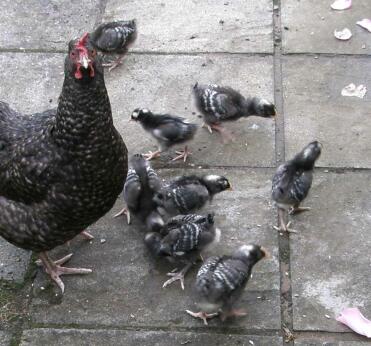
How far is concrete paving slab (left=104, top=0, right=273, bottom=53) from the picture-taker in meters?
6.61

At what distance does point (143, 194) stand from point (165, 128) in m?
0.66

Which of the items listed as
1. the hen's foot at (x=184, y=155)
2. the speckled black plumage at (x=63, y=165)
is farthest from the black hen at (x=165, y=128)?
the speckled black plumage at (x=63, y=165)

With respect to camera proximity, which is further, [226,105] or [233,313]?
[226,105]

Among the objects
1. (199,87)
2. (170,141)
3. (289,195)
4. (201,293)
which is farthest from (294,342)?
Result: (199,87)

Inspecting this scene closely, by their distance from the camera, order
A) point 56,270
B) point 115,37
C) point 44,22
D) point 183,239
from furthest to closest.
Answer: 1. point 44,22
2. point 115,37
3. point 56,270
4. point 183,239

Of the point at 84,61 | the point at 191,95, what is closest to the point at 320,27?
the point at 191,95

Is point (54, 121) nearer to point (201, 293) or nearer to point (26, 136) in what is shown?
point (26, 136)

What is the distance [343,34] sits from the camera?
6.62m

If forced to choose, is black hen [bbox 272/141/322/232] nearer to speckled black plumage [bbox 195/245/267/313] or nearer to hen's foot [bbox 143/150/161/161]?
speckled black plumage [bbox 195/245/267/313]

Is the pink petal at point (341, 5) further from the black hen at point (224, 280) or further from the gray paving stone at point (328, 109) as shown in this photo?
the black hen at point (224, 280)

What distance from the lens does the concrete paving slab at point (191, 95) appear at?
219 inches

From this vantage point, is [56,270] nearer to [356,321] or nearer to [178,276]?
[178,276]

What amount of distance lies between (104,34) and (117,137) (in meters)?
2.33

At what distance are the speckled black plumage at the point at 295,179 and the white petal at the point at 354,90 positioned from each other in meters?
1.10
